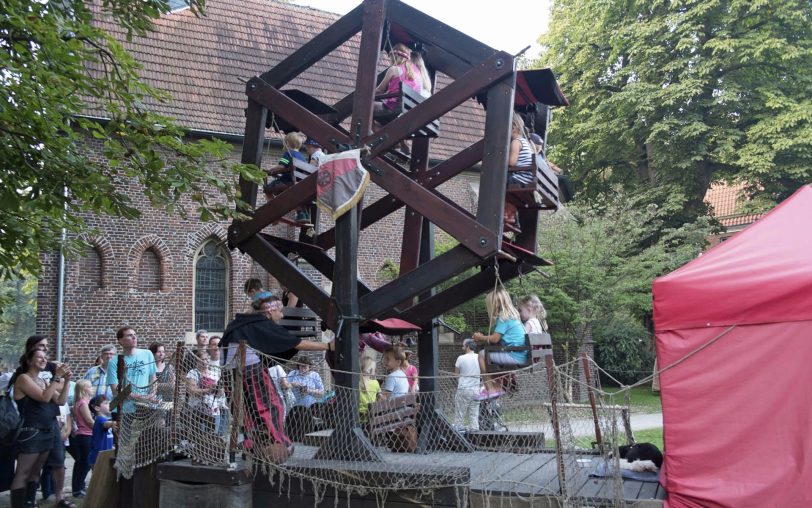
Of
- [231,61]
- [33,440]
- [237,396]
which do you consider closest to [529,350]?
[237,396]

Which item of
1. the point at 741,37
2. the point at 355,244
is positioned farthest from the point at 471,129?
the point at 355,244

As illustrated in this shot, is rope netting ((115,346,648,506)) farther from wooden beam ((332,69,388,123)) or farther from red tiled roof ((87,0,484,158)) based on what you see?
red tiled roof ((87,0,484,158))

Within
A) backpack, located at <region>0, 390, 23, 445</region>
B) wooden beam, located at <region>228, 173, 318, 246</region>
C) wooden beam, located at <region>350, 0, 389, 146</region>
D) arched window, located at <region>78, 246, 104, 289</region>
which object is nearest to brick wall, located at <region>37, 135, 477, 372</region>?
arched window, located at <region>78, 246, 104, 289</region>

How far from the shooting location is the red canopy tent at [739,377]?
5.05 m

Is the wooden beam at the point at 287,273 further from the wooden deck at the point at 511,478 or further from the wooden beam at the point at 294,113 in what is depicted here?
the wooden deck at the point at 511,478

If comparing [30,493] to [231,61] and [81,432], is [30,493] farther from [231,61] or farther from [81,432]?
[231,61]

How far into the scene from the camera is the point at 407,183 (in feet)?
21.9

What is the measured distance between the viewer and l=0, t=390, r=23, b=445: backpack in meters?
8.09

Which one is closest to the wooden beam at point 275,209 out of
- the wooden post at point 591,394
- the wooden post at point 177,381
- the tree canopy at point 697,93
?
the wooden post at point 177,381

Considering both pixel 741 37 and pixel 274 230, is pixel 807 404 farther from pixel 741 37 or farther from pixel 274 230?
pixel 741 37

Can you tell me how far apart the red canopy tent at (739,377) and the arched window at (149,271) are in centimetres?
1693

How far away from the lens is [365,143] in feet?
22.5

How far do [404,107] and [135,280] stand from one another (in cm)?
1503

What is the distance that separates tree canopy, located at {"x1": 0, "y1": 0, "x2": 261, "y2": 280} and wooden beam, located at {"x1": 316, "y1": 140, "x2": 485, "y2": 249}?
47.7 inches
